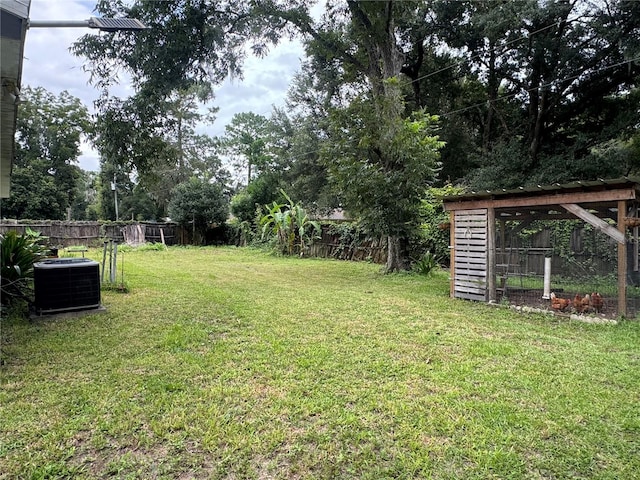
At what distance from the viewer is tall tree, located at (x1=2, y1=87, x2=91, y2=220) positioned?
70.5 ft

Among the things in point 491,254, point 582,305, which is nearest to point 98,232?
point 491,254

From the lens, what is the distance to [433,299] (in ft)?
20.4

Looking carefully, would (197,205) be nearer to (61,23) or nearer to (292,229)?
(292,229)

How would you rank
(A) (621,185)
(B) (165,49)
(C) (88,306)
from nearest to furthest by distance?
1. (A) (621,185)
2. (C) (88,306)
3. (B) (165,49)

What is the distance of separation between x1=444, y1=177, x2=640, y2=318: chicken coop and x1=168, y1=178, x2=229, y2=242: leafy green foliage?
46.1 ft

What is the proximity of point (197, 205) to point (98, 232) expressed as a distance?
14.7 ft

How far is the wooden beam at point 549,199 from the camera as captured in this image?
4535 millimetres

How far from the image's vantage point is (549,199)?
521 cm

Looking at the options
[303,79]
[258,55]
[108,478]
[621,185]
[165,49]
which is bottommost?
[108,478]

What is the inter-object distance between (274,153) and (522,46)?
12112mm

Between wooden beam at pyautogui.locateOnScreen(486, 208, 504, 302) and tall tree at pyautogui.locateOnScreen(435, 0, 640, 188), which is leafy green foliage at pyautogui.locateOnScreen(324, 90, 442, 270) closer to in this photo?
wooden beam at pyautogui.locateOnScreen(486, 208, 504, 302)

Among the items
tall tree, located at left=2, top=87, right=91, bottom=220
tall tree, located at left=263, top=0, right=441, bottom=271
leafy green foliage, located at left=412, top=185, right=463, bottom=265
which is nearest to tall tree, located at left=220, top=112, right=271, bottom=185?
tall tree, located at left=2, top=87, right=91, bottom=220

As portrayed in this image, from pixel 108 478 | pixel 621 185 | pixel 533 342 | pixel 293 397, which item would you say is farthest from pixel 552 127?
pixel 108 478

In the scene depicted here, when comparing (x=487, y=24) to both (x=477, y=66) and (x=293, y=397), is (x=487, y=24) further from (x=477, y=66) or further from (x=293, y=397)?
(x=293, y=397)
